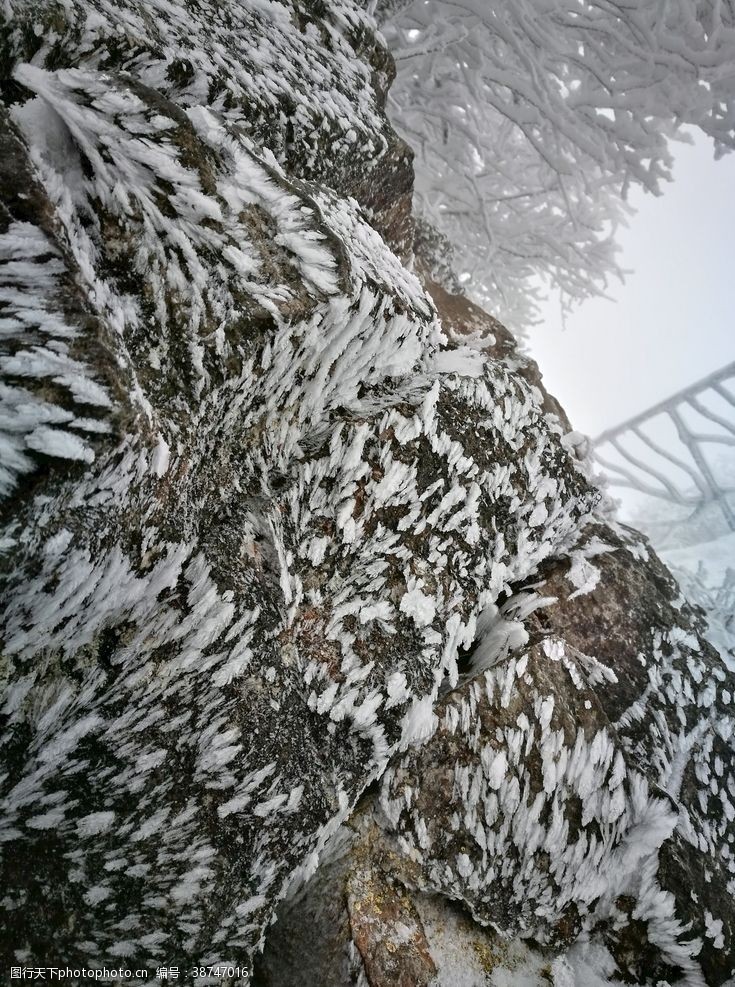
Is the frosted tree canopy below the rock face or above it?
above

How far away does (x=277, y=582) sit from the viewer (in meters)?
1.49

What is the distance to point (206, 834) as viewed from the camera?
1.36m

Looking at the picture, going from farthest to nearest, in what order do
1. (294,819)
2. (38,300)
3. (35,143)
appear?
1. (294,819)
2. (35,143)
3. (38,300)

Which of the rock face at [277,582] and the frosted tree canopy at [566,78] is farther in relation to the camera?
the frosted tree canopy at [566,78]

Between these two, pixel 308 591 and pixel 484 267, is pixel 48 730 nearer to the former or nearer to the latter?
pixel 308 591

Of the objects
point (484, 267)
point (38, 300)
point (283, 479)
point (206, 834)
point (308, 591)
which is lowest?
point (206, 834)

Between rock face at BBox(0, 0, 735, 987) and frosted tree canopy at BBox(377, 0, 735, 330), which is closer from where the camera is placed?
rock face at BBox(0, 0, 735, 987)

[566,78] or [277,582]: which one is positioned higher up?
[566,78]

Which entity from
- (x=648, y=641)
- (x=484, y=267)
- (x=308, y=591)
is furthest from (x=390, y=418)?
(x=484, y=267)

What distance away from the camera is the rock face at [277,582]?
109 centimetres

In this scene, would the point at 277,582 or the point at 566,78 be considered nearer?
the point at 277,582

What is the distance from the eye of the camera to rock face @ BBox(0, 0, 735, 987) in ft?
3.57

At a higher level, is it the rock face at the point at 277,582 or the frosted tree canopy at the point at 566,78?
the frosted tree canopy at the point at 566,78

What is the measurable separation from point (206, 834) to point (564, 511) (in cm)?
192
